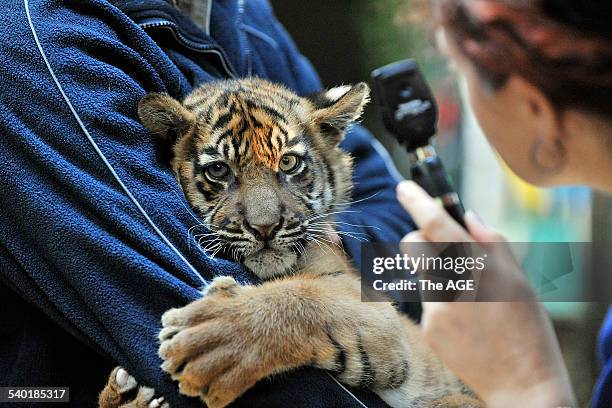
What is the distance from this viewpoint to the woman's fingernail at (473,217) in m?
1.12

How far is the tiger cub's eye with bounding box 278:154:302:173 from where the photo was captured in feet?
3.82

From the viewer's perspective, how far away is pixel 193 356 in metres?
0.98

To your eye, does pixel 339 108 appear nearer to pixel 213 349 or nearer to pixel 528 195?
pixel 528 195

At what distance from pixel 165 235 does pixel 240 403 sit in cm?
27

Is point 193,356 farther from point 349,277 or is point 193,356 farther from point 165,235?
point 349,277

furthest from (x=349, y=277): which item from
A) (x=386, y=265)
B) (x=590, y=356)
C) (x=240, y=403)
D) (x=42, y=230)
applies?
(x=42, y=230)

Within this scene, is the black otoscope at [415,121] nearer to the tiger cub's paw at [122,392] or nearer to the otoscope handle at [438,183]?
the otoscope handle at [438,183]

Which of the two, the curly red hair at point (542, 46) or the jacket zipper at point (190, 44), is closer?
the curly red hair at point (542, 46)

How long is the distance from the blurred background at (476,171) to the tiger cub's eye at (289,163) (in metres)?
0.15

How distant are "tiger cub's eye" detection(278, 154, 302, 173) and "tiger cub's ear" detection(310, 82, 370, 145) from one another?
8cm

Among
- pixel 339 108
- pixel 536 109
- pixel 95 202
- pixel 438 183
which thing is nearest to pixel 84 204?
pixel 95 202

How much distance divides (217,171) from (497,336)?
20.9 inches

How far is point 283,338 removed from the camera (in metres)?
1.01

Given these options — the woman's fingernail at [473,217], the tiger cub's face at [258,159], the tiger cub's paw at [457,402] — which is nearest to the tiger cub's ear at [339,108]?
the tiger cub's face at [258,159]
